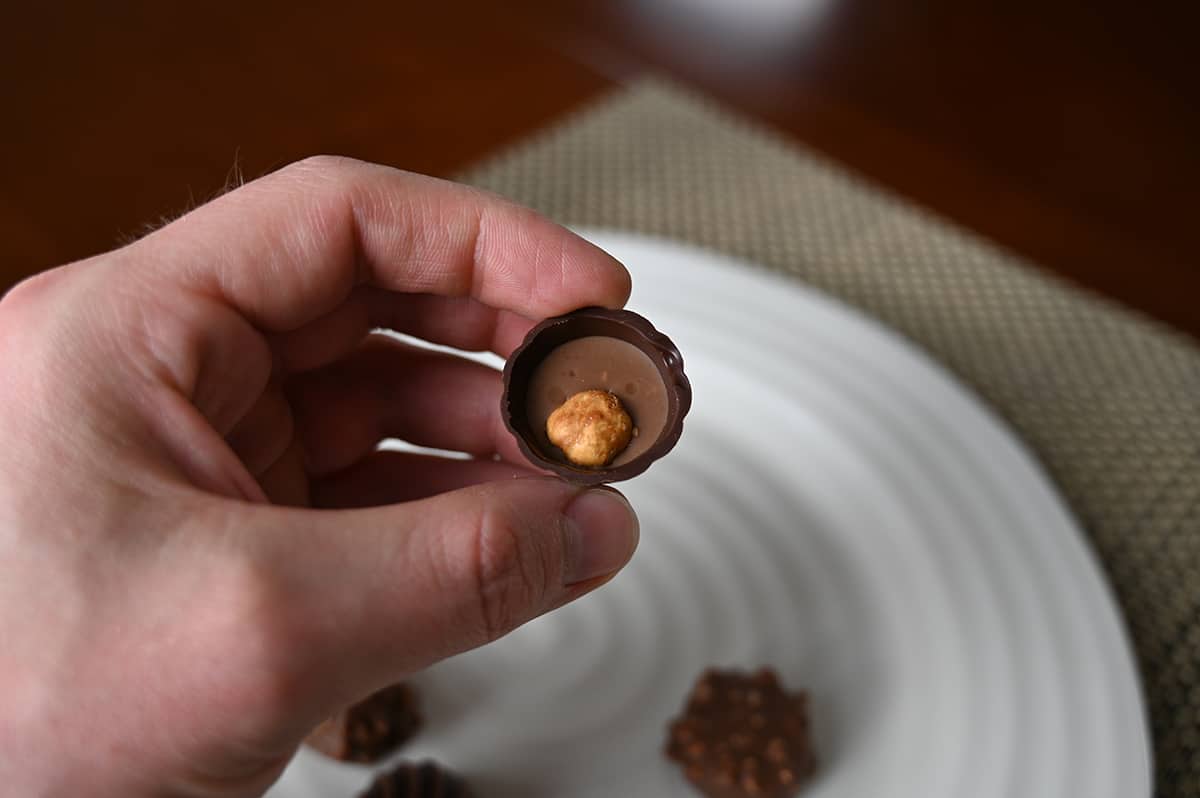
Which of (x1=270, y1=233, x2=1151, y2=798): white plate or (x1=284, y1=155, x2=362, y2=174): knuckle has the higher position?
(x1=284, y1=155, x2=362, y2=174): knuckle

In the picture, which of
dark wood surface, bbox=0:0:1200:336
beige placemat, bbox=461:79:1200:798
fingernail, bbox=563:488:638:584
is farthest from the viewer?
dark wood surface, bbox=0:0:1200:336

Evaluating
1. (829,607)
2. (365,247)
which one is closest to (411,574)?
(365,247)

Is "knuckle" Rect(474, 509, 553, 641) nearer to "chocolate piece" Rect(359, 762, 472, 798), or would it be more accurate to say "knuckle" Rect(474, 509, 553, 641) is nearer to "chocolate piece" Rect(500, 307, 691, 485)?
"chocolate piece" Rect(500, 307, 691, 485)

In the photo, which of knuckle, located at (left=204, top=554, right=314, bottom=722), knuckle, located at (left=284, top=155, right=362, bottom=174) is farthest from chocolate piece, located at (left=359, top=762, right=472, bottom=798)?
knuckle, located at (left=284, top=155, right=362, bottom=174)

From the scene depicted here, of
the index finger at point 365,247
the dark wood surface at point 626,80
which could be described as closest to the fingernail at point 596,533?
the index finger at point 365,247

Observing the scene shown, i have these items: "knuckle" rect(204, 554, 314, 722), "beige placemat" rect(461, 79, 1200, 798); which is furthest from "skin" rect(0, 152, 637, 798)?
"beige placemat" rect(461, 79, 1200, 798)

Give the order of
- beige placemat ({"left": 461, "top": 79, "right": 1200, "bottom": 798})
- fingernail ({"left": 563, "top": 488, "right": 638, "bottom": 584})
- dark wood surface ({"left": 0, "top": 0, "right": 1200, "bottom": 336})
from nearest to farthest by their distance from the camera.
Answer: fingernail ({"left": 563, "top": 488, "right": 638, "bottom": 584}) → beige placemat ({"left": 461, "top": 79, "right": 1200, "bottom": 798}) → dark wood surface ({"left": 0, "top": 0, "right": 1200, "bottom": 336})

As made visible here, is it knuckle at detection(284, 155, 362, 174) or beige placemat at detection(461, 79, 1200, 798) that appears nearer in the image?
knuckle at detection(284, 155, 362, 174)

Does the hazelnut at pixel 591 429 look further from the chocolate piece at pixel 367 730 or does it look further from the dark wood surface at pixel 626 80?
the dark wood surface at pixel 626 80

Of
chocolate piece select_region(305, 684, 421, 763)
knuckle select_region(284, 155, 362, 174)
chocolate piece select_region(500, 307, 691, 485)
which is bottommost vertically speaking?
chocolate piece select_region(305, 684, 421, 763)
